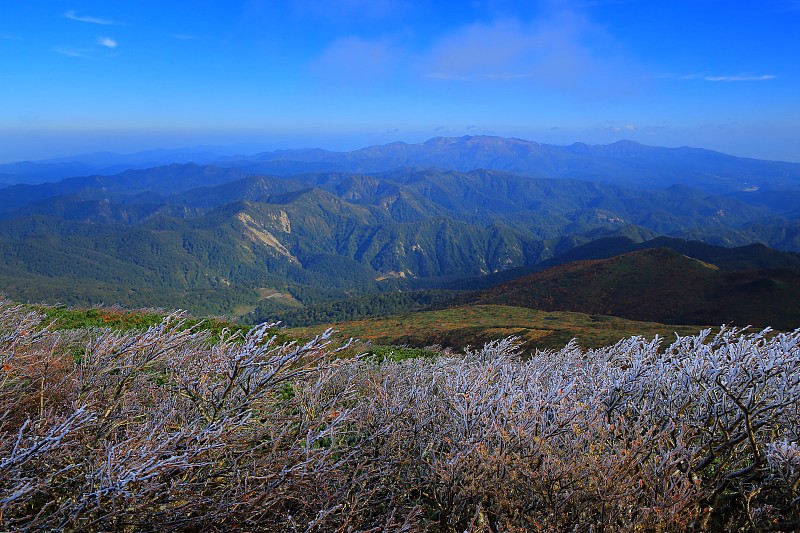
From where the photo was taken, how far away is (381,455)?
5984 mm

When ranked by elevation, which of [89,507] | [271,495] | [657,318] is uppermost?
[89,507]

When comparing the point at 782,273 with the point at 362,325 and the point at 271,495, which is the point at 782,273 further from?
the point at 271,495

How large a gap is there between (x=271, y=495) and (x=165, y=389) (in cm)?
384

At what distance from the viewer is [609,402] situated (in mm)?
7316

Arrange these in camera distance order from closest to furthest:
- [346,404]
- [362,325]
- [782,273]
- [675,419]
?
[675,419] → [346,404] → [362,325] → [782,273]

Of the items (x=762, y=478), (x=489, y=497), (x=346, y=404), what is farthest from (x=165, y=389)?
(x=762, y=478)

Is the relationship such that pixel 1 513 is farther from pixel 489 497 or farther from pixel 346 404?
pixel 346 404

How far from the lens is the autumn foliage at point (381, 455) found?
4.00 meters

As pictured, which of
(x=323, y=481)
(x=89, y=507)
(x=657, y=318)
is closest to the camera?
(x=89, y=507)

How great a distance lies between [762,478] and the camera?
568 cm

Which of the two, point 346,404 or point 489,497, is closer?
point 489,497

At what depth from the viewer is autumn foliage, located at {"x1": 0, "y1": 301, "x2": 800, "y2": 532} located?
157 inches

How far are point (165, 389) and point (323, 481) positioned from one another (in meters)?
3.88

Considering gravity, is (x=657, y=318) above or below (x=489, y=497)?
below
